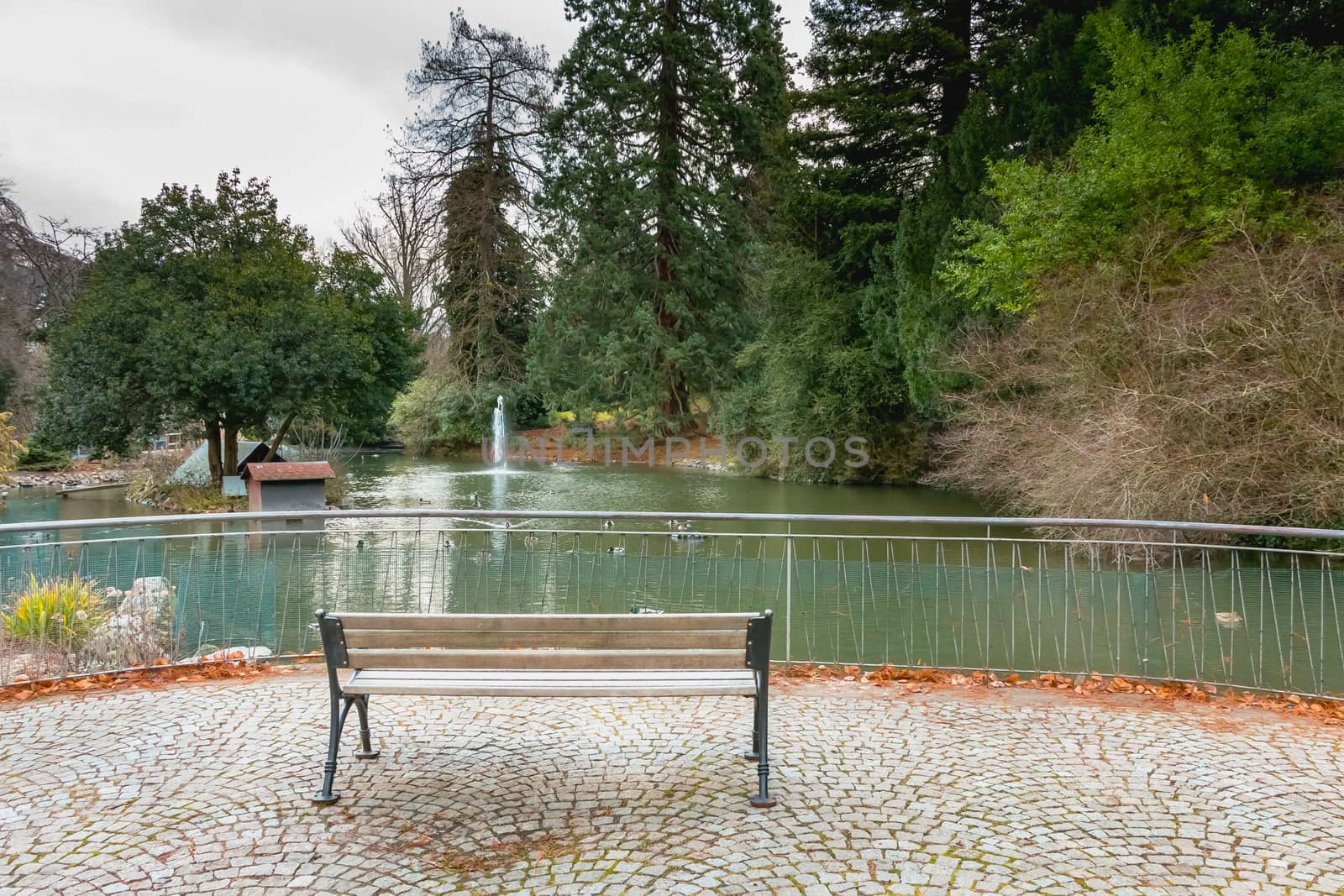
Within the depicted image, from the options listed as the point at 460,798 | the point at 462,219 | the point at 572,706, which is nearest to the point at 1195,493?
the point at 572,706

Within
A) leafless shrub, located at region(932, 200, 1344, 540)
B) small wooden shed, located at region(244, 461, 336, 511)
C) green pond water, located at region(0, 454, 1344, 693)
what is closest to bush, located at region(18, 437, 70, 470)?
small wooden shed, located at region(244, 461, 336, 511)

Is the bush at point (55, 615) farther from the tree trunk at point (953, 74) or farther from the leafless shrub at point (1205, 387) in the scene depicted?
the tree trunk at point (953, 74)

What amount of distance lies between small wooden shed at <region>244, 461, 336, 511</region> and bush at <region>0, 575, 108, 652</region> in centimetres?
Result: 1259

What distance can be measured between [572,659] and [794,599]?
6.01 m

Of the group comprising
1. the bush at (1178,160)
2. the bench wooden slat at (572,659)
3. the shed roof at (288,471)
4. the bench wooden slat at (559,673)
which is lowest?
the bench wooden slat at (559,673)

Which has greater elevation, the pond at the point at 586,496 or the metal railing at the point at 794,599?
the pond at the point at 586,496

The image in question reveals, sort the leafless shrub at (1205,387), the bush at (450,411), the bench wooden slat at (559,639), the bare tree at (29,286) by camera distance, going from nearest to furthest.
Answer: the bench wooden slat at (559,639)
the leafless shrub at (1205,387)
the bare tree at (29,286)
the bush at (450,411)

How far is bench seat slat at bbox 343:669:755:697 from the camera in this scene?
131 inches

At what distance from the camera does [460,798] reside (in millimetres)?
3465

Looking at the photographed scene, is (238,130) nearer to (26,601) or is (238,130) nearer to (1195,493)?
(26,601)

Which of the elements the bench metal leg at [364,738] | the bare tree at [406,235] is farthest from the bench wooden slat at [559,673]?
the bare tree at [406,235]

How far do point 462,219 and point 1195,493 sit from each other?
3387cm

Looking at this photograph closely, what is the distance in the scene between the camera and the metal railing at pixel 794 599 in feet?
18.9

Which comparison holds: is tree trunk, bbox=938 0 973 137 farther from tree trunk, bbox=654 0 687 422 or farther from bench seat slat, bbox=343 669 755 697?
bench seat slat, bbox=343 669 755 697
